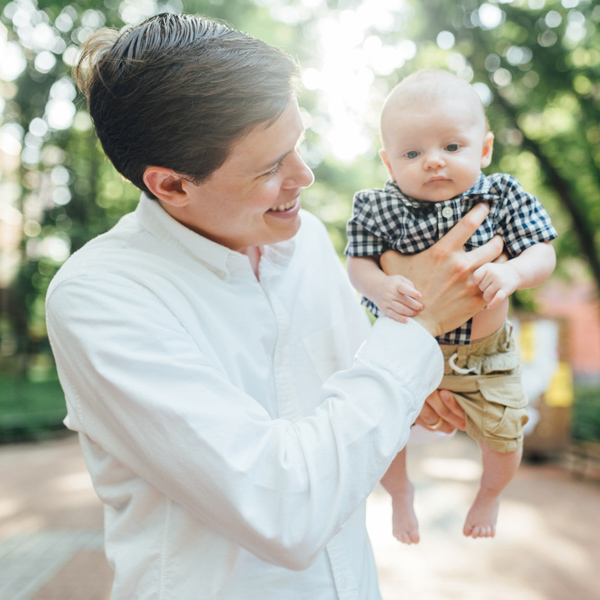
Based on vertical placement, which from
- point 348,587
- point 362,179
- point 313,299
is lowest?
point 362,179

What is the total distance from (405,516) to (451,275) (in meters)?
0.79

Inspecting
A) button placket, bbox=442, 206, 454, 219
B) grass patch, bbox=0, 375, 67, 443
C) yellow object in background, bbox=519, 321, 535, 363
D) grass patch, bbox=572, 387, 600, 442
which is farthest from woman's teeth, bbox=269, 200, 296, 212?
Answer: grass patch, bbox=0, 375, 67, 443

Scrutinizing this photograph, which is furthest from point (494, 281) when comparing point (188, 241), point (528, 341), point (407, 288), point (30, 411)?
point (30, 411)

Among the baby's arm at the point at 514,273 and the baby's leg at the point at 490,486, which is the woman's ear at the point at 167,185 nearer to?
the baby's arm at the point at 514,273

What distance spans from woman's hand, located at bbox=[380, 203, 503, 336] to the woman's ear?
1.91 feet

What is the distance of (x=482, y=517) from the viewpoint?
5.96ft

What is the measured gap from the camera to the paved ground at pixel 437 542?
4766 mm

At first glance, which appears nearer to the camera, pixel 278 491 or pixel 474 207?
pixel 278 491

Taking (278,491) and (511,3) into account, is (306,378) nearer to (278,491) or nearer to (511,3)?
(278,491)

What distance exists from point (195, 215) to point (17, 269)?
14.9m

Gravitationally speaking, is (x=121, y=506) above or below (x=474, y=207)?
below

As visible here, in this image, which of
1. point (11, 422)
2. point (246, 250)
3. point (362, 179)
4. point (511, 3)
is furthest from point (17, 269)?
point (246, 250)

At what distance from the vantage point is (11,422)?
10.4 metres

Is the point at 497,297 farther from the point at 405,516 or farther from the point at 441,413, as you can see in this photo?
the point at 405,516
